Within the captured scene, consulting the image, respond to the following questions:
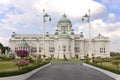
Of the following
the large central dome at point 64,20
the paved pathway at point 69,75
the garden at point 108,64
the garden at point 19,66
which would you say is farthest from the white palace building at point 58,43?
the paved pathway at point 69,75

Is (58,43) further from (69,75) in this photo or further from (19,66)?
(19,66)

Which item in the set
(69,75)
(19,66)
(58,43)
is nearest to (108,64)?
(69,75)

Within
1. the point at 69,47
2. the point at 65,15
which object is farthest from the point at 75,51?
the point at 65,15

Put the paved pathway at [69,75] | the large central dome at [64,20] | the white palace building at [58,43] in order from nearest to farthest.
Result: the paved pathway at [69,75]
the white palace building at [58,43]
the large central dome at [64,20]

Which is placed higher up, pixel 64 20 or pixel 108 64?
pixel 64 20

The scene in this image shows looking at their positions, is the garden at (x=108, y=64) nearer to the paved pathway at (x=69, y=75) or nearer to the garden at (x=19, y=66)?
the paved pathway at (x=69, y=75)

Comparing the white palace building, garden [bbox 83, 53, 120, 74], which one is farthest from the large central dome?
garden [bbox 83, 53, 120, 74]

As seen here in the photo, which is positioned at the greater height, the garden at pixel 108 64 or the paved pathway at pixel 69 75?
the garden at pixel 108 64

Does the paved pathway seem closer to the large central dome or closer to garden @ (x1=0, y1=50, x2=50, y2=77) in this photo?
garden @ (x1=0, y1=50, x2=50, y2=77)

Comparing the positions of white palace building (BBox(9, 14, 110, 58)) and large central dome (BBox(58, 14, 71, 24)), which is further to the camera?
large central dome (BBox(58, 14, 71, 24))

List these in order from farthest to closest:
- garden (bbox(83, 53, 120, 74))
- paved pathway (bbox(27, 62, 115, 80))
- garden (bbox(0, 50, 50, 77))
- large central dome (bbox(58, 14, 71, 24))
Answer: large central dome (bbox(58, 14, 71, 24)), garden (bbox(83, 53, 120, 74)), paved pathway (bbox(27, 62, 115, 80)), garden (bbox(0, 50, 50, 77))

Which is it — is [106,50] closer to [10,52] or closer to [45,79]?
[10,52]

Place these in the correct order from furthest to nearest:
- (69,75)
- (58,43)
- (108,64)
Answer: (58,43), (108,64), (69,75)

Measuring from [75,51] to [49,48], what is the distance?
15017 mm
